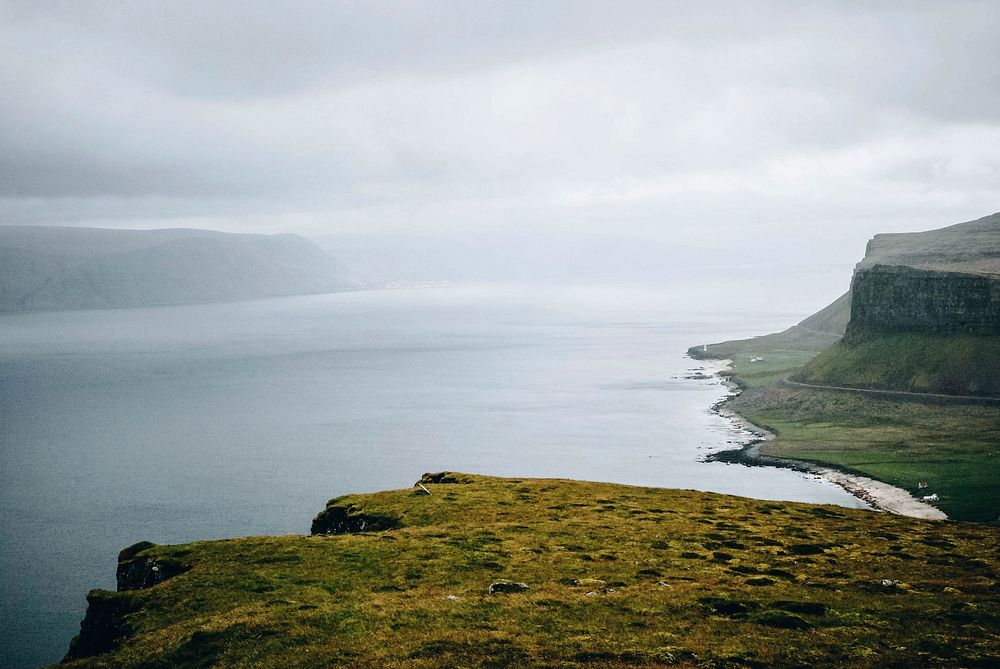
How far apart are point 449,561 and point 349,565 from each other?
6391 millimetres

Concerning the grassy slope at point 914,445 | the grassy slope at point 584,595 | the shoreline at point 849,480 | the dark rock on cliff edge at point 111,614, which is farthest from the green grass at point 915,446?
the dark rock on cliff edge at point 111,614

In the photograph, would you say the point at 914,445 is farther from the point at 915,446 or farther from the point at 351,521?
the point at 351,521

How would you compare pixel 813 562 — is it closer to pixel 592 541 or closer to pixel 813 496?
pixel 592 541

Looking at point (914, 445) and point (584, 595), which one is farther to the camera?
point (914, 445)

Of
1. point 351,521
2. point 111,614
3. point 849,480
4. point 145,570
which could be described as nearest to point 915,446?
point 849,480

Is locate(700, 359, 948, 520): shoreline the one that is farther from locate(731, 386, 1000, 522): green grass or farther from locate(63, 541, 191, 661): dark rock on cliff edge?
locate(63, 541, 191, 661): dark rock on cliff edge

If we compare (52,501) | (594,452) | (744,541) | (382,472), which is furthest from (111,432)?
(744,541)

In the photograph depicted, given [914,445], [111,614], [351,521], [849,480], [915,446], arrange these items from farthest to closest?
[914,445] < [915,446] < [849,480] < [351,521] < [111,614]

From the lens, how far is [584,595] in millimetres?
40562

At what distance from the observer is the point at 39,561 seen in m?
99.2

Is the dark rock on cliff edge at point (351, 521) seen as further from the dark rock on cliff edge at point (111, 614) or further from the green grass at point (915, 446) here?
the green grass at point (915, 446)

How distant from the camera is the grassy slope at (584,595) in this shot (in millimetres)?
32969

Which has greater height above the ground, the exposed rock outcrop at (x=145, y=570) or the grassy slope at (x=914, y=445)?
the exposed rock outcrop at (x=145, y=570)

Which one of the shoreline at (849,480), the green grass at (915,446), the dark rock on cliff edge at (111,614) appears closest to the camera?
the dark rock on cliff edge at (111,614)
